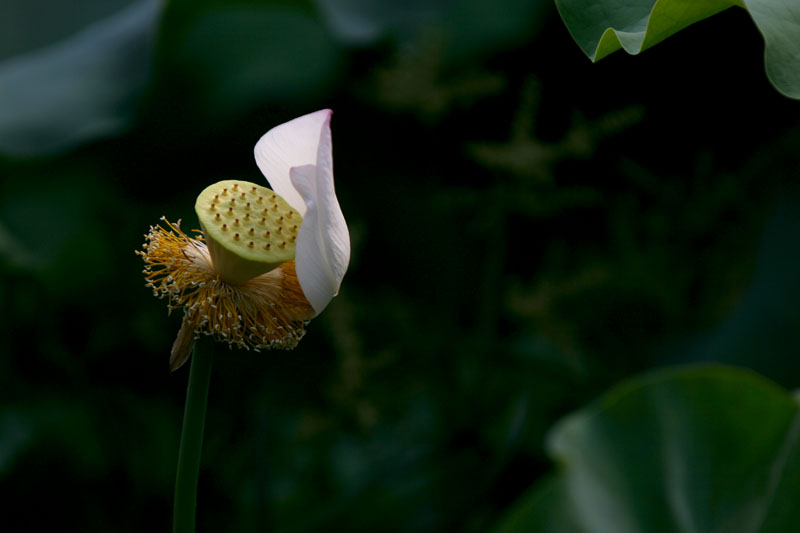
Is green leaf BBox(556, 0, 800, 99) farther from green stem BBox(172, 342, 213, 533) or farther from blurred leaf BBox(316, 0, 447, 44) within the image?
blurred leaf BBox(316, 0, 447, 44)

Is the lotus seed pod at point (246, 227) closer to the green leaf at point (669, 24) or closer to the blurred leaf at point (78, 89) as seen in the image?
the green leaf at point (669, 24)

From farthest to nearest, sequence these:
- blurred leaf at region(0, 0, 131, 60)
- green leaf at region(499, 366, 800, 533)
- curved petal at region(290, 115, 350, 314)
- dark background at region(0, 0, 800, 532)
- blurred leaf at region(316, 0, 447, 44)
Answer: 1. blurred leaf at region(0, 0, 131, 60)
2. blurred leaf at region(316, 0, 447, 44)
3. dark background at region(0, 0, 800, 532)
4. green leaf at region(499, 366, 800, 533)
5. curved petal at region(290, 115, 350, 314)

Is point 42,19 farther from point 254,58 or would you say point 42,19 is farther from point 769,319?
point 769,319

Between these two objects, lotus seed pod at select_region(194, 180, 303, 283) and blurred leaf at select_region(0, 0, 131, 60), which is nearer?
lotus seed pod at select_region(194, 180, 303, 283)

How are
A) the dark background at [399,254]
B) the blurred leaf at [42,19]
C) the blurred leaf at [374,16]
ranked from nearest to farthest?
the dark background at [399,254] → the blurred leaf at [374,16] → the blurred leaf at [42,19]

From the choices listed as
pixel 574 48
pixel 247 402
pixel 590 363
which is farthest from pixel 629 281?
pixel 247 402

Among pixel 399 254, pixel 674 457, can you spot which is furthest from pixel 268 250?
pixel 399 254

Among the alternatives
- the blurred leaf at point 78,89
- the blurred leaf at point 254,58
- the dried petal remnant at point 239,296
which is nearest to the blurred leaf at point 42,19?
the blurred leaf at point 78,89

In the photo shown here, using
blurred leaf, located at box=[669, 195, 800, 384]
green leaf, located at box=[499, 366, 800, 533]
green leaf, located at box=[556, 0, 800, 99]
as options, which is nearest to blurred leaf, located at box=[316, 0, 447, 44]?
blurred leaf, located at box=[669, 195, 800, 384]
